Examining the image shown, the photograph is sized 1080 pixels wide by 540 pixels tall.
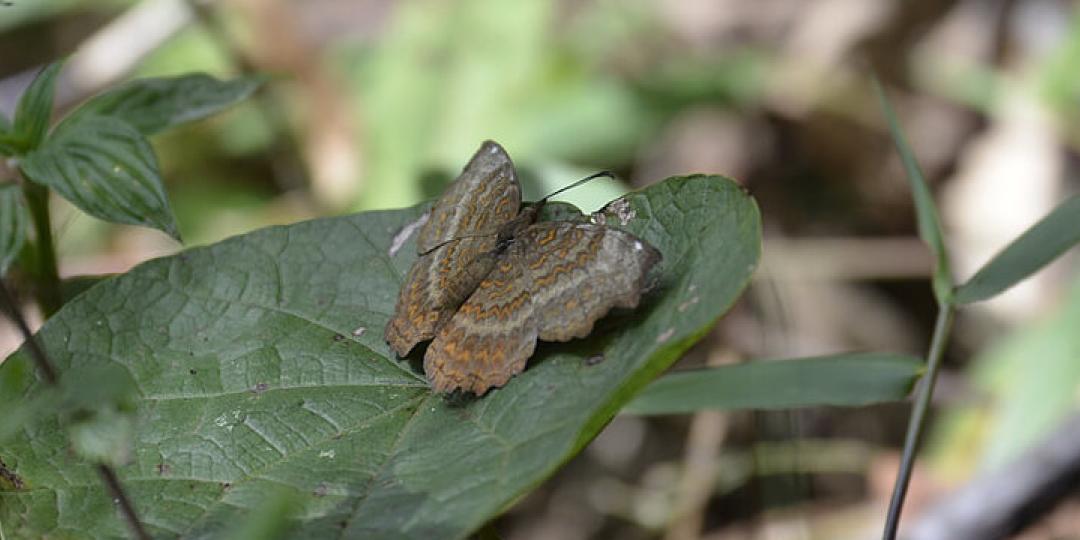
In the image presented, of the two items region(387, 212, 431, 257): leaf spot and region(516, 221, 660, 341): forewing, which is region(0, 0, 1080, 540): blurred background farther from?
region(516, 221, 660, 341): forewing

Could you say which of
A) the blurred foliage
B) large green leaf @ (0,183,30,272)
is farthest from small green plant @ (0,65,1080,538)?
the blurred foliage

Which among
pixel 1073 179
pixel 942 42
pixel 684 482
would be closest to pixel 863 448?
pixel 684 482

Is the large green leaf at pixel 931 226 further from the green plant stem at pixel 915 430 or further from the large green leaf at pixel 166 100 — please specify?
the large green leaf at pixel 166 100

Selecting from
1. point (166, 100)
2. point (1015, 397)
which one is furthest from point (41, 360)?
point (1015, 397)

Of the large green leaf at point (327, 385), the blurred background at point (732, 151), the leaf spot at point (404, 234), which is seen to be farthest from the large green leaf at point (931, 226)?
the blurred background at point (732, 151)

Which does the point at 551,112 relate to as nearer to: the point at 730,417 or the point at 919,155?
the point at 730,417

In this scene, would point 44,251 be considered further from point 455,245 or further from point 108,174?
point 455,245
